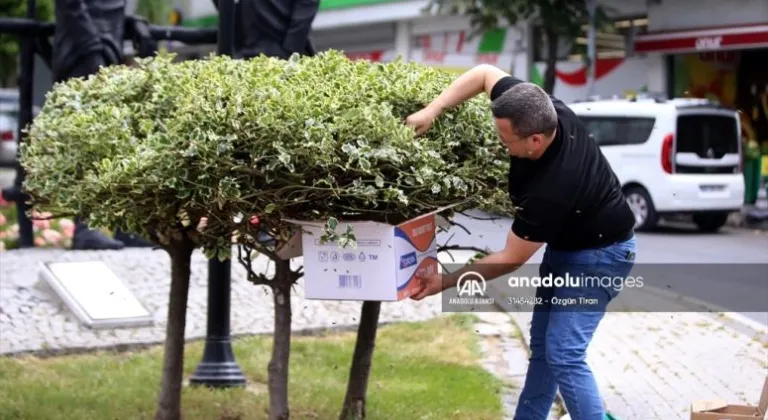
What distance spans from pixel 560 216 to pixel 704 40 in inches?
748

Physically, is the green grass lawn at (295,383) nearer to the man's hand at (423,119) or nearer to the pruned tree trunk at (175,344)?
the pruned tree trunk at (175,344)

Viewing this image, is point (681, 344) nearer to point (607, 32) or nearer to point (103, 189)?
point (103, 189)

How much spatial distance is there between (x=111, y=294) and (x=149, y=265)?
1.17 meters

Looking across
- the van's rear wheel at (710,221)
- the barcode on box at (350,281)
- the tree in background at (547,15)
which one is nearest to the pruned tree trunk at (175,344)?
the barcode on box at (350,281)

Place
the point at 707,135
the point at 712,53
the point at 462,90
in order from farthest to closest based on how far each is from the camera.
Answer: the point at 712,53
the point at 707,135
the point at 462,90

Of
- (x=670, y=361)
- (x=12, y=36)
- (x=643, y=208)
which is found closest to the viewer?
(x=670, y=361)

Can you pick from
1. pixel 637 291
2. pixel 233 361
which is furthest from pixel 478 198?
pixel 637 291

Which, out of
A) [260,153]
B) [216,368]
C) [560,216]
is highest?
[260,153]

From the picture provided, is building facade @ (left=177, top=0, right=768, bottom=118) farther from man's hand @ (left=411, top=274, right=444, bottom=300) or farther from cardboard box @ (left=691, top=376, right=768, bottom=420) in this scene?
man's hand @ (left=411, top=274, right=444, bottom=300)

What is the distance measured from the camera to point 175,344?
5711 millimetres

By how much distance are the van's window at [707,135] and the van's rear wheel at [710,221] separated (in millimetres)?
1055

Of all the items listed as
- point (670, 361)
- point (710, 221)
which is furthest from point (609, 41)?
point (670, 361)

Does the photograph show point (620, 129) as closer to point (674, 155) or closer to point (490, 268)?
point (674, 155)

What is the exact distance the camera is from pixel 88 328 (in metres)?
7.96
